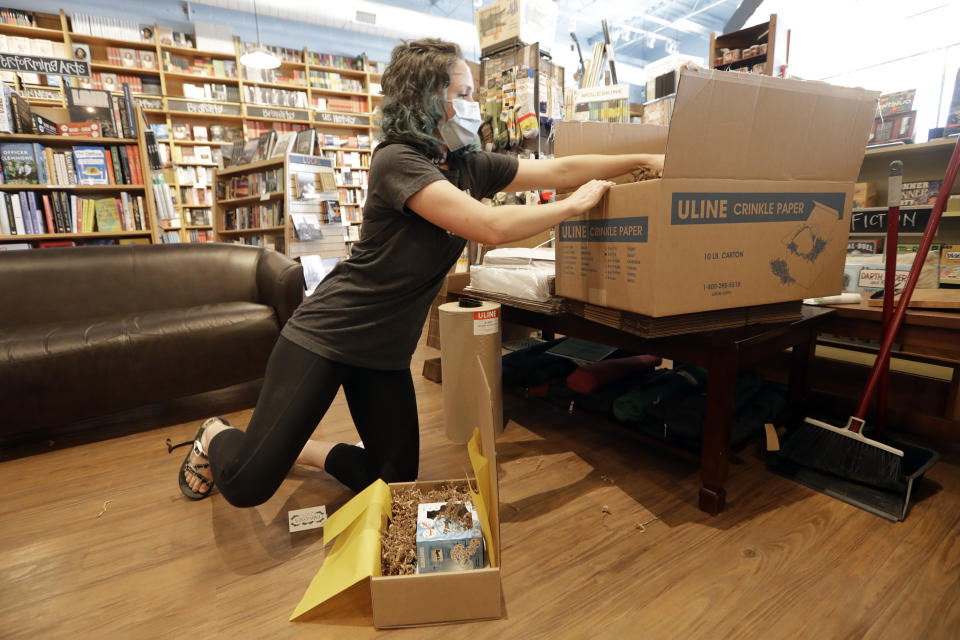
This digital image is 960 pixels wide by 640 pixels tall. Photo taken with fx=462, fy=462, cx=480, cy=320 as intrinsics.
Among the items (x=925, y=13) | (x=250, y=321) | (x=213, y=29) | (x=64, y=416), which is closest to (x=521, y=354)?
(x=250, y=321)

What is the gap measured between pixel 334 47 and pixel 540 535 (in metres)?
8.11

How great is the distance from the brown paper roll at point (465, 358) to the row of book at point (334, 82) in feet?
22.0

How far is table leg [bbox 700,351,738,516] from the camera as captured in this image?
117cm

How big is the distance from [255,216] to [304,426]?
13.6 ft

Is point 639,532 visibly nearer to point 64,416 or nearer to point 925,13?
point 64,416

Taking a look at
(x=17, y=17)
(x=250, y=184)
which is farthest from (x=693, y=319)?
(x=17, y=17)

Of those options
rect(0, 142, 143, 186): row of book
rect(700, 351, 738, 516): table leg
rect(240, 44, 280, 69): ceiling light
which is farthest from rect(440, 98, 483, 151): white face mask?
rect(240, 44, 280, 69): ceiling light

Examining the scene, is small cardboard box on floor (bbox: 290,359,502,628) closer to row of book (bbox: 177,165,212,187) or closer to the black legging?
the black legging

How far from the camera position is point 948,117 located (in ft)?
9.09

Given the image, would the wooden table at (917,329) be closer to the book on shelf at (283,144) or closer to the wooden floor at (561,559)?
the wooden floor at (561,559)

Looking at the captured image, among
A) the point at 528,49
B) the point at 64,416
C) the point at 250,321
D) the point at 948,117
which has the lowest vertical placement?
the point at 64,416

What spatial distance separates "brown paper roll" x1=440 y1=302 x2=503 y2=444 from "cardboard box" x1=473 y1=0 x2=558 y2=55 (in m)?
1.59

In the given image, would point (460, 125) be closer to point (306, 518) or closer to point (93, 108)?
point (306, 518)

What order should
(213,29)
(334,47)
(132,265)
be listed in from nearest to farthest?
(132,265) → (213,29) → (334,47)
